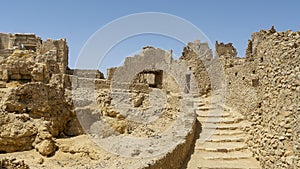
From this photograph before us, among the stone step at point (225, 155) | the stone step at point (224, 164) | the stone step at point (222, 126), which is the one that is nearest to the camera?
the stone step at point (224, 164)

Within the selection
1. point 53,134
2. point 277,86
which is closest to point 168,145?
point 277,86

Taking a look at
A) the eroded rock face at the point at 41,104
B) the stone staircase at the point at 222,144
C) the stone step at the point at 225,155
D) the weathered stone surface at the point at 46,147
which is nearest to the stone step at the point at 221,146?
the stone staircase at the point at 222,144

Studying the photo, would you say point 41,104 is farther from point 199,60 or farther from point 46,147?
point 199,60

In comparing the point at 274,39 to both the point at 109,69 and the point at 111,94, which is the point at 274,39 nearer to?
the point at 111,94

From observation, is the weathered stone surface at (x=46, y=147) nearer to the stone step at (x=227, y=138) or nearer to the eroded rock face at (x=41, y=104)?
the eroded rock face at (x=41, y=104)

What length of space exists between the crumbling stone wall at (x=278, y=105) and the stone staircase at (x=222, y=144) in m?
0.43

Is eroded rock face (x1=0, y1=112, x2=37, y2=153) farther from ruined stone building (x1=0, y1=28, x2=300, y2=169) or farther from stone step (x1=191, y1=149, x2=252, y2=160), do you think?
stone step (x1=191, y1=149, x2=252, y2=160)

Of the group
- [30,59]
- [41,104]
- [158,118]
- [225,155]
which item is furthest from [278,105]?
[30,59]

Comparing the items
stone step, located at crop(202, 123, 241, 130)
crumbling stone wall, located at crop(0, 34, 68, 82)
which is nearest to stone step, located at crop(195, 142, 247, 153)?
stone step, located at crop(202, 123, 241, 130)

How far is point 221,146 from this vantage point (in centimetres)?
934

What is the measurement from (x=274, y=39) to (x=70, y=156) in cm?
788

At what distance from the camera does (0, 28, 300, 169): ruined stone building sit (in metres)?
6.74

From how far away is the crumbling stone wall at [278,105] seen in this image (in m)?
6.32

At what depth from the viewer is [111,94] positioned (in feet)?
43.3
